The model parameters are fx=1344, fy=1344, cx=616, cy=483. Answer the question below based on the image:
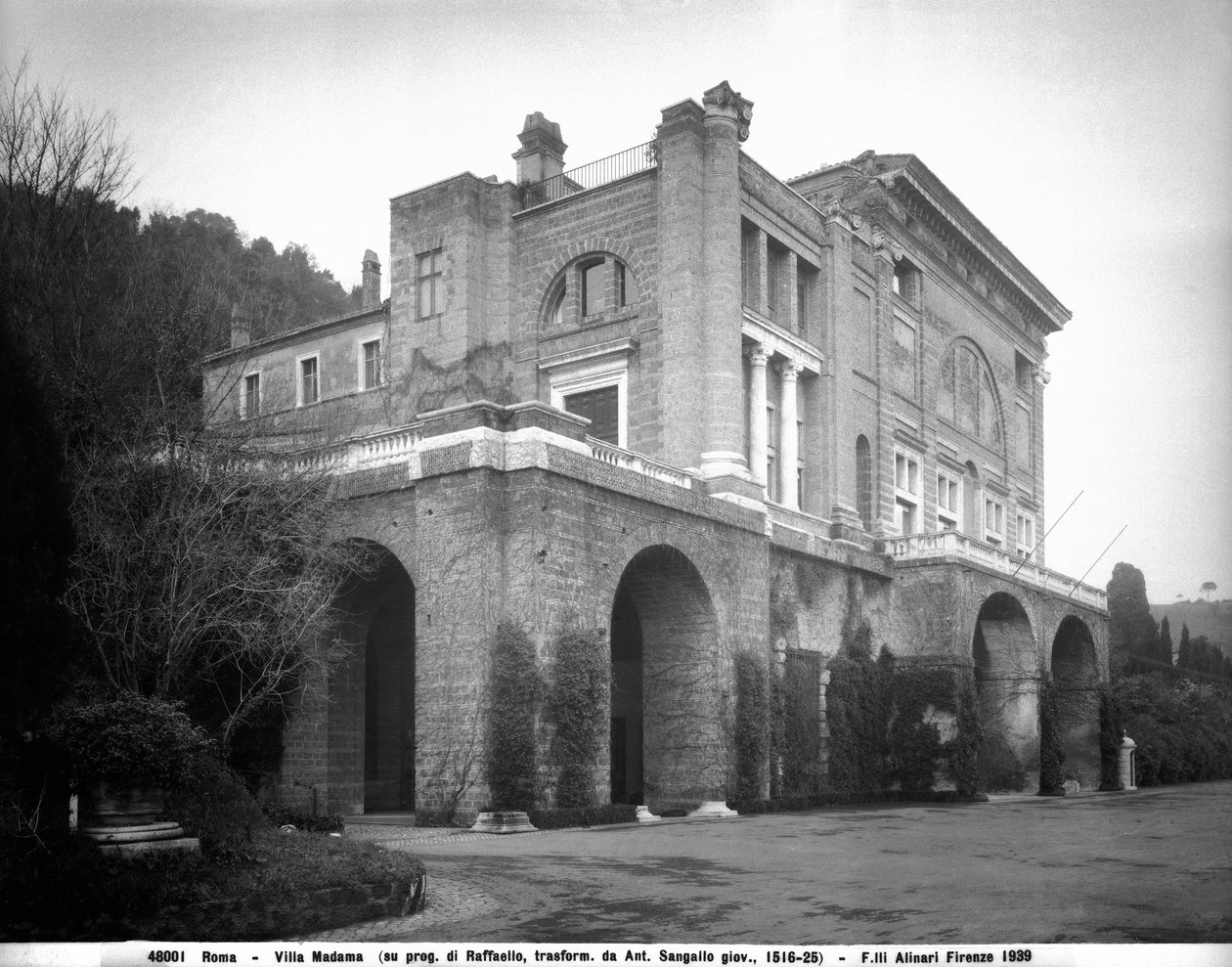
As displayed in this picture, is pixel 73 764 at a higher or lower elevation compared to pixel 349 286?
lower

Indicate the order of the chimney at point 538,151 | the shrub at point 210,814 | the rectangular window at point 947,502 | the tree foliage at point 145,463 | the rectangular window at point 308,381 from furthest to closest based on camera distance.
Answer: the rectangular window at point 947,502, the rectangular window at point 308,381, the chimney at point 538,151, the tree foliage at point 145,463, the shrub at point 210,814

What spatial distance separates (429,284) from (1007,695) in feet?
60.1

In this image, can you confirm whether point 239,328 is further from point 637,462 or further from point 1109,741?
point 1109,741

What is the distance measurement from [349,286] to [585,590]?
24080mm

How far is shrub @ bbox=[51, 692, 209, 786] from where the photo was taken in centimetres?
1030

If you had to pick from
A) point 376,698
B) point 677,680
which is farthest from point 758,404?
point 376,698

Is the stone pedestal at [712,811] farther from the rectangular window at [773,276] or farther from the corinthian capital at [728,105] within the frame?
the corinthian capital at [728,105]

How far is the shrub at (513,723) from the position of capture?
2056cm

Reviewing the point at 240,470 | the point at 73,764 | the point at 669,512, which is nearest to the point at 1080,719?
the point at 669,512

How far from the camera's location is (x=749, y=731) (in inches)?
1011

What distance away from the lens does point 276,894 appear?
1026cm

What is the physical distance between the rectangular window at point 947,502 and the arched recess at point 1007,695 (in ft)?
17.6

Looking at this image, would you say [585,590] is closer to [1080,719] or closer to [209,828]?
[209,828]

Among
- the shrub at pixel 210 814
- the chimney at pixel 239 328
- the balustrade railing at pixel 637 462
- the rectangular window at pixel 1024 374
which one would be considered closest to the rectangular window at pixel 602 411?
the balustrade railing at pixel 637 462
